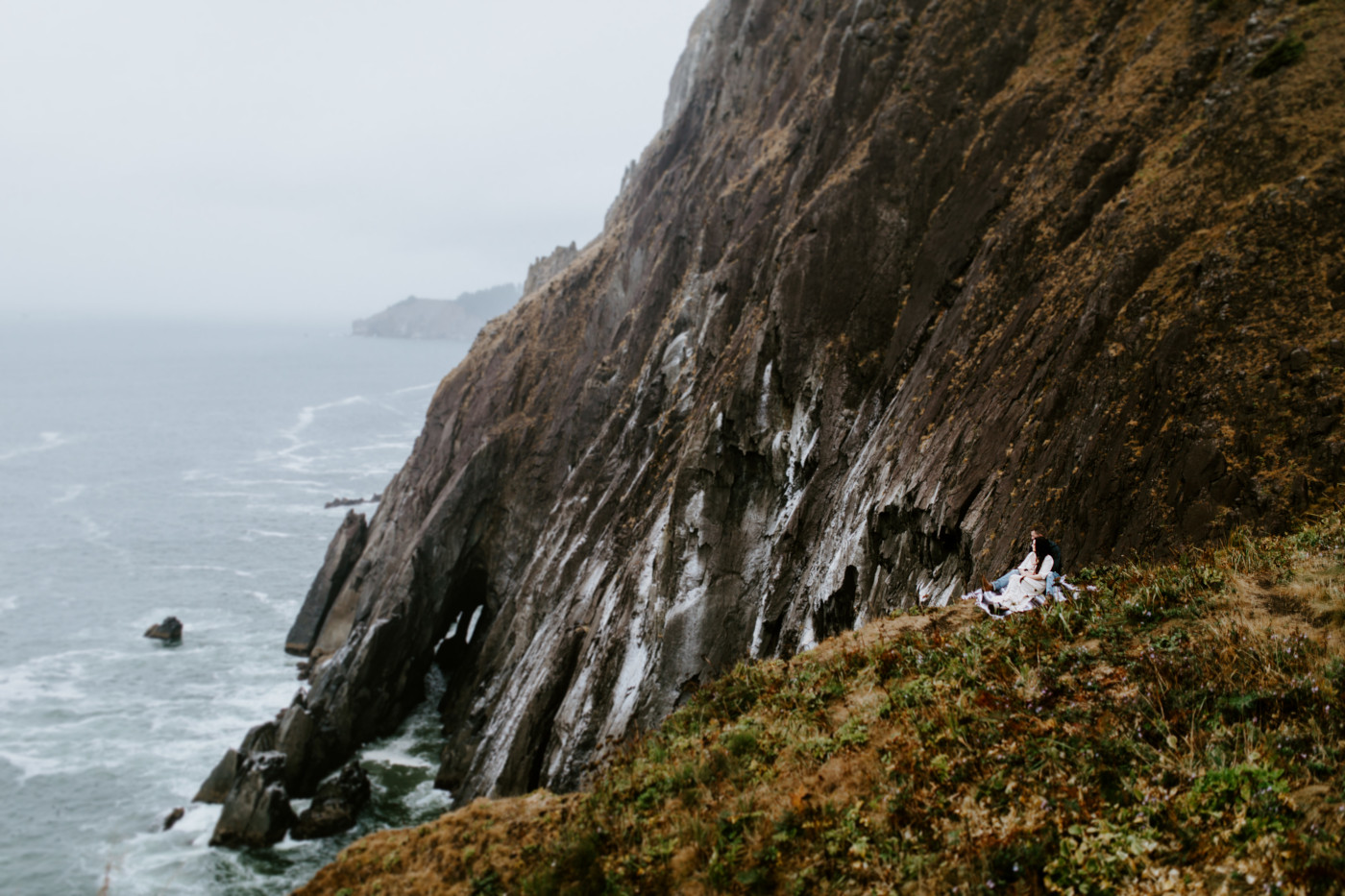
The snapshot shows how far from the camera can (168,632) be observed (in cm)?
4897

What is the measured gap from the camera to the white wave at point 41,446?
101 metres

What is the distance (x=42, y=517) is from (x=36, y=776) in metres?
51.4

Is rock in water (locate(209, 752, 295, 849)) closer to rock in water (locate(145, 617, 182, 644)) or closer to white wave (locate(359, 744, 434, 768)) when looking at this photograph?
white wave (locate(359, 744, 434, 768))

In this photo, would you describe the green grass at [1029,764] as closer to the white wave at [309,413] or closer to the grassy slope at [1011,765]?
the grassy slope at [1011,765]

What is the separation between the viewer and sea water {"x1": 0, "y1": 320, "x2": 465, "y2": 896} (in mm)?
30375

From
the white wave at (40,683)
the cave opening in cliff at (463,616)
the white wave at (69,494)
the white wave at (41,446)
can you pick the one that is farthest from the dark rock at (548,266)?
the white wave at (41,446)

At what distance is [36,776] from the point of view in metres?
35.3

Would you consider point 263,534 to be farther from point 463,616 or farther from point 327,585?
point 463,616

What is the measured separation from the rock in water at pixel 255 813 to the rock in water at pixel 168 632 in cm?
2326

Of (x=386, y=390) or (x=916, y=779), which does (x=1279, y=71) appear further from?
(x=386, y=390)

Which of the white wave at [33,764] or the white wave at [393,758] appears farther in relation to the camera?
the white wave at [393,758]

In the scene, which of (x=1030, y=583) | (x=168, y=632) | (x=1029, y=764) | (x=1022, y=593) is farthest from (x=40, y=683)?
(x=1029, y=764)

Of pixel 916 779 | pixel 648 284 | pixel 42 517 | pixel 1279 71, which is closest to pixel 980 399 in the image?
pixel 1279 71

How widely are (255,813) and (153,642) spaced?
26.0 metres
